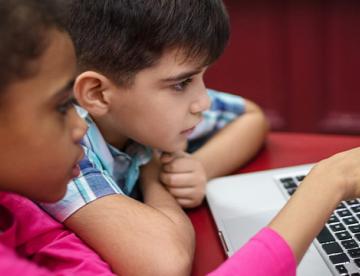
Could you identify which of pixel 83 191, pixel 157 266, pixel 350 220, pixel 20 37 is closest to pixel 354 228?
pixel 350 220

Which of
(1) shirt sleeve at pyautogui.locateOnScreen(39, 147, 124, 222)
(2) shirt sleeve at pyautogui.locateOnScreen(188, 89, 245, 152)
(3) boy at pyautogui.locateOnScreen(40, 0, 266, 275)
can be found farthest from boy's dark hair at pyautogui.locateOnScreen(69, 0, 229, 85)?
(2) shirt sleeve at pyautogui.locateOnScreen(188, 89, 245, 152)

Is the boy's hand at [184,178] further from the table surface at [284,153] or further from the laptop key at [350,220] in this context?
the laptop key at [350,220]

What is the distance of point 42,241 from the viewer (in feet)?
2.56

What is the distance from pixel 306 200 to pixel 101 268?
271 millimetres

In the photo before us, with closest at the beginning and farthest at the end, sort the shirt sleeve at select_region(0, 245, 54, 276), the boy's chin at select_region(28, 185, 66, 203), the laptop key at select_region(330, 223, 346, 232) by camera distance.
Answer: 1. the shirt sleeve at select_region(0, 245, 54, 276)
2. the boy's chin at select_region(28, 185, 66, 203)
3. the laptop key at select_region(330, 223, 346, 232)

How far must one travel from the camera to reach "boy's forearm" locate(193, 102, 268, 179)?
1.08 meters

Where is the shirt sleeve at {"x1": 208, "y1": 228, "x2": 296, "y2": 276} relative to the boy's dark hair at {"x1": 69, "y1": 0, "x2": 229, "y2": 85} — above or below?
below

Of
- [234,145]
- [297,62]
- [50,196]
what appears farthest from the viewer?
[297,62]

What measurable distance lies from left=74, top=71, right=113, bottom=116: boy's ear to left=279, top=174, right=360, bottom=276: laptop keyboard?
382mm

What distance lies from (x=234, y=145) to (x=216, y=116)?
0.09 m

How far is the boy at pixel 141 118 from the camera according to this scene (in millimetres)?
801

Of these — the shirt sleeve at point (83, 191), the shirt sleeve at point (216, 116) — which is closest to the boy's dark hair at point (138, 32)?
the shirt sleeve at point (83, 191)

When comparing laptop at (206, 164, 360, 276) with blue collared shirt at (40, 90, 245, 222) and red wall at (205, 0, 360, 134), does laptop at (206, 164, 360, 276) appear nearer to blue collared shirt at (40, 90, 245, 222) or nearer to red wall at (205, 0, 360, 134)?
blue collared shirt at (40, 90, 245, 222)

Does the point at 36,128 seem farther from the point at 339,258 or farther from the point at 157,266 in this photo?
the point at 339,258
